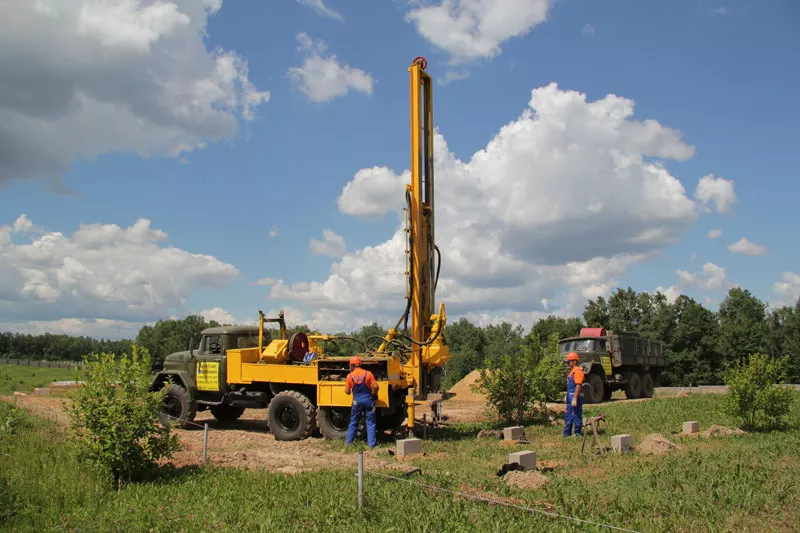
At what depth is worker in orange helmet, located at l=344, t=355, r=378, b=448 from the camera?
10.9 metres

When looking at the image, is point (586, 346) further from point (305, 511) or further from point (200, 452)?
point (305, 511)

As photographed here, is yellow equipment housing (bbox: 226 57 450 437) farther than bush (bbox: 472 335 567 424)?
No

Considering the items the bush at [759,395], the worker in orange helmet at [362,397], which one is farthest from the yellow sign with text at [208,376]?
the bush at [759,395]

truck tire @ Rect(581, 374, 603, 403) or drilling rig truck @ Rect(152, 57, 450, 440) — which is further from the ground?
drilling rig truck @ Rect(152, 57, 450, 440)

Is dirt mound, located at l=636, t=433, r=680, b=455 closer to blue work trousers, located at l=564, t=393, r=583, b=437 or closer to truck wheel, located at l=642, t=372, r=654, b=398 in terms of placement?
blue work trousers, located at l=564, t=393, r=583, b=437

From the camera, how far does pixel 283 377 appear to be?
1246 centimetres

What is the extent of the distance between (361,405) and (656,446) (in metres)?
4.95

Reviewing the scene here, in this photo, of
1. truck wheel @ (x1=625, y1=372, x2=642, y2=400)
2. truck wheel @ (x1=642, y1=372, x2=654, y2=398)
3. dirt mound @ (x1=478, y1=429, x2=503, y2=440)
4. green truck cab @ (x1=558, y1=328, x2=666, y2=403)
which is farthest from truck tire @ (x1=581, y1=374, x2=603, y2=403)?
dirt mound @ (x1=478, y1=429, x2=503, y2=440)

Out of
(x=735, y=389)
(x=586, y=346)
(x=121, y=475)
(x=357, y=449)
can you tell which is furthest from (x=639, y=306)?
(x=121, y=475)

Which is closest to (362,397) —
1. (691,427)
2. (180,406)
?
(180,406)

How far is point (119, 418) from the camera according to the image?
7.45m

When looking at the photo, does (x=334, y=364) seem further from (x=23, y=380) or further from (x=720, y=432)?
(x=23, y=380)

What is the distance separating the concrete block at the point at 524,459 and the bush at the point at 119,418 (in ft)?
14.7

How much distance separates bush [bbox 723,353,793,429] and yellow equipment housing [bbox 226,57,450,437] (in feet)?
18.3
